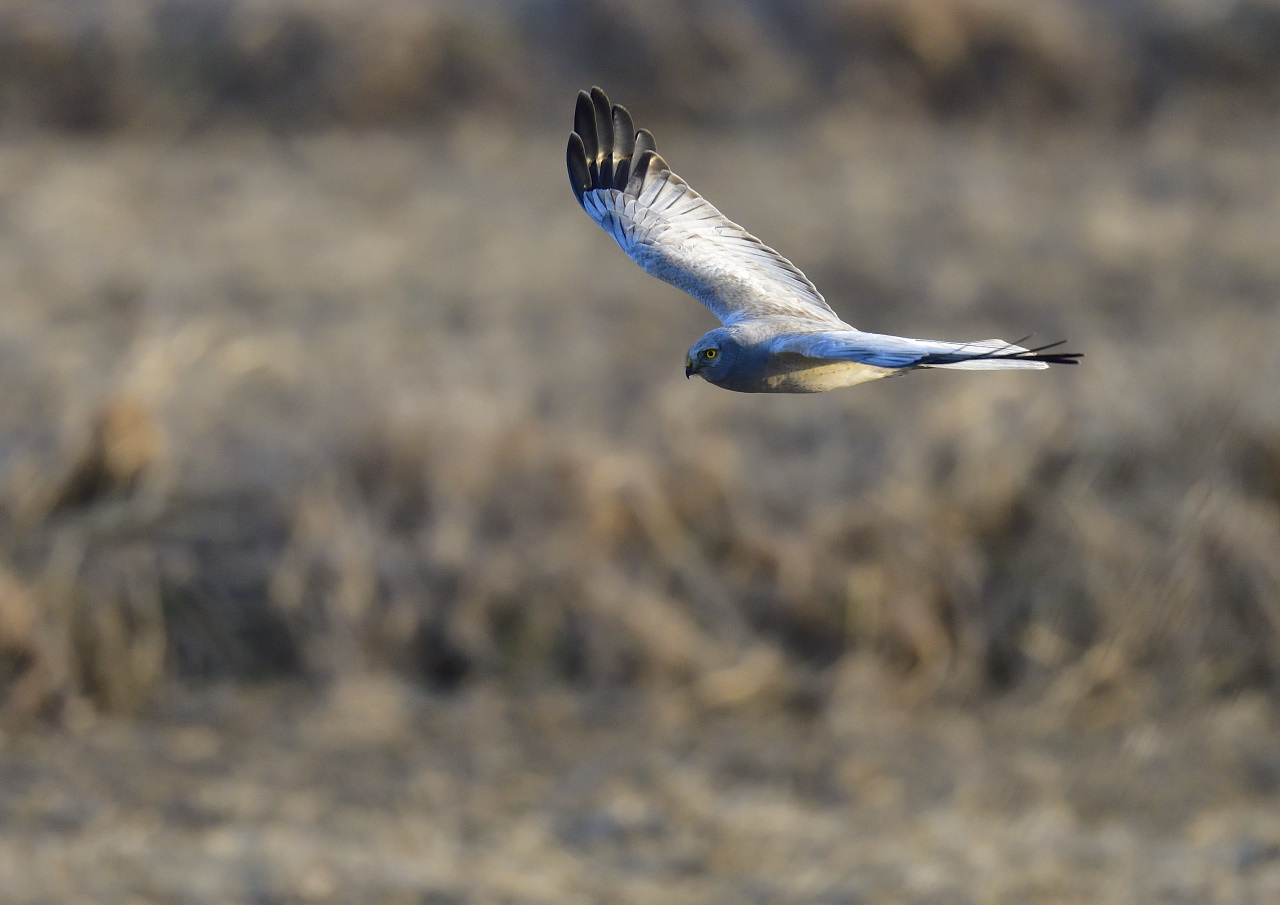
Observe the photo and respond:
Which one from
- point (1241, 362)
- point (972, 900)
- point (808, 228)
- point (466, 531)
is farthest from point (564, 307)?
point (972, 900)

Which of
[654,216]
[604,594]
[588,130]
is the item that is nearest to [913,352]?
[654,216]

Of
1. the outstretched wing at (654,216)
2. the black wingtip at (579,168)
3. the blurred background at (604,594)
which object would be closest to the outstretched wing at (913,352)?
the outstretched wing at (654,216)

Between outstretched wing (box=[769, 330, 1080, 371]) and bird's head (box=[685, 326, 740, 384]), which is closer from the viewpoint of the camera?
outstretched wing (box=[769, 330, 1080, 371])

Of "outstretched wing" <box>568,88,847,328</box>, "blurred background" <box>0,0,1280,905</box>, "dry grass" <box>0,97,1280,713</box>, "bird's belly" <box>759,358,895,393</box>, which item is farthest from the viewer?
"dry grass" <box>0,97,1280,713</box>

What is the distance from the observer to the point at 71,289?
33.4 feet

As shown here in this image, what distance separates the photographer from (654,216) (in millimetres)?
2869

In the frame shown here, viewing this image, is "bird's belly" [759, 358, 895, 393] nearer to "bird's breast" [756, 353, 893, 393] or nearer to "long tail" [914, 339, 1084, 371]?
"bird's breast" [756, 353, 893, 393]

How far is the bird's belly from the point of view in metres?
1.91

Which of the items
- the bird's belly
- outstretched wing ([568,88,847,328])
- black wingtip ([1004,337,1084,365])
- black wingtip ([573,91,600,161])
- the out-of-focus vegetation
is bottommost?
black wingtip ([1004,337,1084,365])

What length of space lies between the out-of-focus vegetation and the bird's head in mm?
5803

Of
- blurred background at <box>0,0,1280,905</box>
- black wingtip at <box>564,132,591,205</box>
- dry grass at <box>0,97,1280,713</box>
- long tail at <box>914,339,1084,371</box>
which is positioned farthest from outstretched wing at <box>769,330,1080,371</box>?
dry grass at <box>0,97,1280,713</box>

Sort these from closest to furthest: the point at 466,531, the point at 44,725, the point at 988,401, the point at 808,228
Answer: the point at 44,725, the point at 466,531, the point at 988,401, the point at 808,228

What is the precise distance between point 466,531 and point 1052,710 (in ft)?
9.99

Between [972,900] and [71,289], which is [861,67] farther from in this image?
[972,900]
